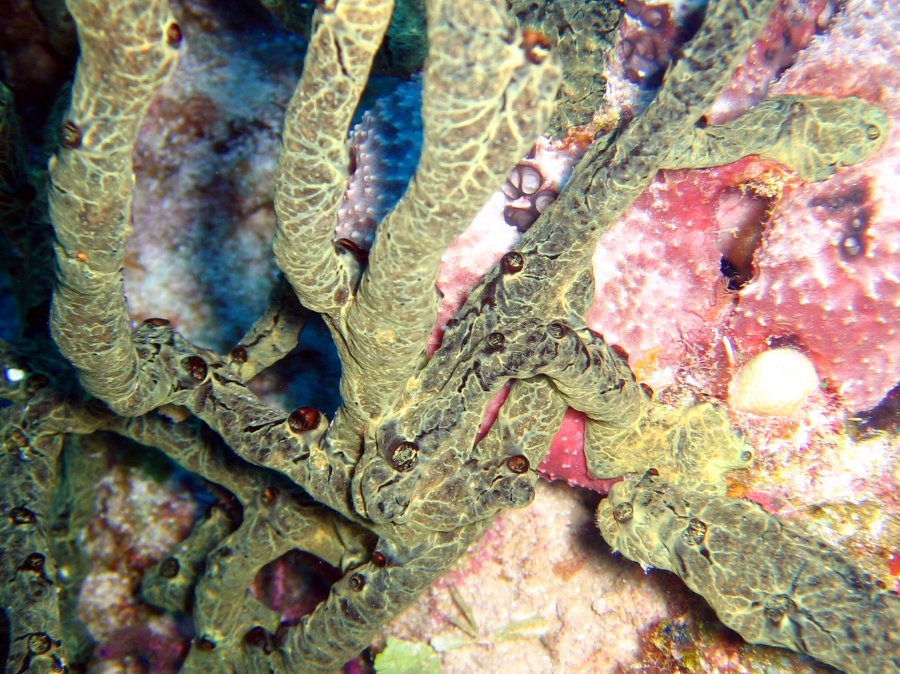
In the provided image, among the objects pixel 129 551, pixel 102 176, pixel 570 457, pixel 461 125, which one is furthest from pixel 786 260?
pixel 129 551

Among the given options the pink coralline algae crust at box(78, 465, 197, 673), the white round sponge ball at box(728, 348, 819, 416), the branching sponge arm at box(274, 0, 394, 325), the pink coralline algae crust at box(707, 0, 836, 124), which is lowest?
the pink coralline algae crust at box(78, 465, 197, 673)

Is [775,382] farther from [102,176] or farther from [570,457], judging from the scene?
[102,176]

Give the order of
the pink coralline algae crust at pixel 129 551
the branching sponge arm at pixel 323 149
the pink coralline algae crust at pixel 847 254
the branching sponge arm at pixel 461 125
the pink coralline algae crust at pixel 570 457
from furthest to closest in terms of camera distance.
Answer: the pink coralline algae crust at pixel 129 551
the pink coralline algae crust at pixel 570 457
the pink coralline algae crust at pixel 847 254
the branching sponge arm at pixel 323 149
the branching sponge arm at pixel 461 125

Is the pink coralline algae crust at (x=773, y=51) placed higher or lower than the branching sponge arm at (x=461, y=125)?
higher

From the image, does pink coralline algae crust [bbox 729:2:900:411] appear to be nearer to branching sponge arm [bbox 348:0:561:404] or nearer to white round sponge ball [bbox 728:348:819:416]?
white round sponge ball [bbox 728:348:819:416]

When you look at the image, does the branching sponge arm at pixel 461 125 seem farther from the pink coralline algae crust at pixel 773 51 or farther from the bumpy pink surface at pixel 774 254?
the pink coralline algae crust at pixel 773 51

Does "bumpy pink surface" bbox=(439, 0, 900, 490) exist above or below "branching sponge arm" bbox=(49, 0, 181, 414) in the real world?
above

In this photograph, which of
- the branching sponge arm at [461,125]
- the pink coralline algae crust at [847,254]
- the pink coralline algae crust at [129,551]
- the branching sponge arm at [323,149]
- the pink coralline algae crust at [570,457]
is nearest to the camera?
the branching sponge arm at [461,125]

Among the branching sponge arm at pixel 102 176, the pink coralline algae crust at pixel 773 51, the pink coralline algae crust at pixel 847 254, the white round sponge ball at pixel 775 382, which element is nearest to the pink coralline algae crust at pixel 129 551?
the branching sponge arm at pixel 102 176

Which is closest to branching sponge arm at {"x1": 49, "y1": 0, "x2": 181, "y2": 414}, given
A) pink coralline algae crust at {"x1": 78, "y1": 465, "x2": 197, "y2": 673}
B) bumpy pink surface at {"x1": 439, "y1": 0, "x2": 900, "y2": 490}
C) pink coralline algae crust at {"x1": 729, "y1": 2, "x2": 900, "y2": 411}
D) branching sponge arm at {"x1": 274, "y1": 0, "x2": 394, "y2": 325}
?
branching sponge arm at {"x1": 274, "y1": 0, "x2": 394, "y2": 325}
